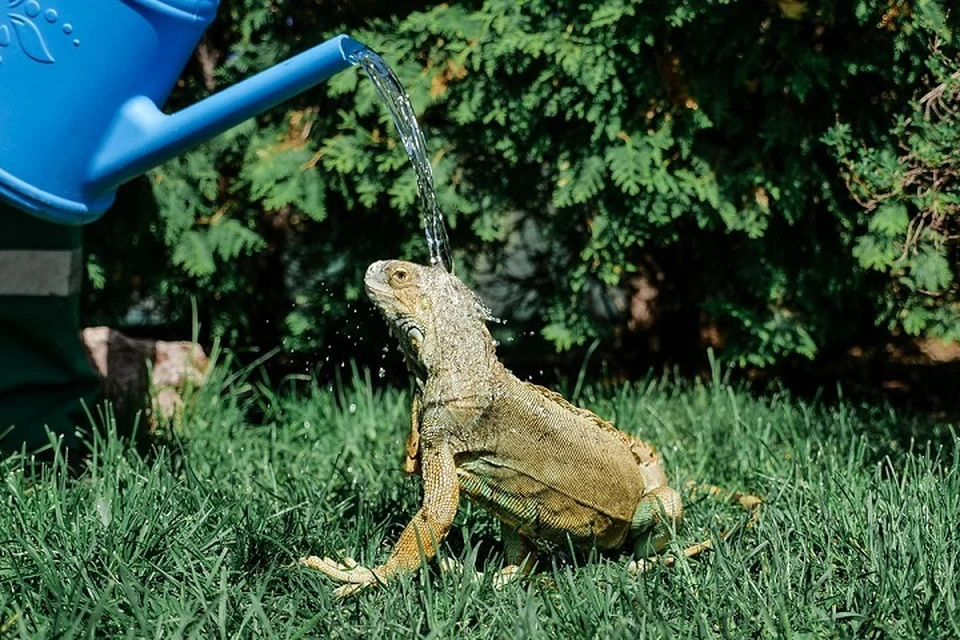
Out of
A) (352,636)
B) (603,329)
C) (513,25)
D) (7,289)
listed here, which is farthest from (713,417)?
(7,289)

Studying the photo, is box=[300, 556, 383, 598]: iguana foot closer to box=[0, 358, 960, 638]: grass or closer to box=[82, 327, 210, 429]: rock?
box=[0, 358, 960, 638]: grass

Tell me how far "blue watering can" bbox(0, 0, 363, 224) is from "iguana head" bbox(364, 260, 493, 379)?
16.2 inches

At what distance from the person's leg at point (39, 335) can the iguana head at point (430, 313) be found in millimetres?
1227

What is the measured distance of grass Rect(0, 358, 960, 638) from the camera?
2.02 m

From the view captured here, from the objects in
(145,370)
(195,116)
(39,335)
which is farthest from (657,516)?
(145,370)

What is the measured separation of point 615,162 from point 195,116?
1.54 meters

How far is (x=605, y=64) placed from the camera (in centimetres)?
347

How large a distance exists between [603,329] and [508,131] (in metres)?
0.73

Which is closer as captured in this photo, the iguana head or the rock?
the iguana head

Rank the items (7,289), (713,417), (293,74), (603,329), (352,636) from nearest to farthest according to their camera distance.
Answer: (352,636) < (293,74) < (7,289) < (713,417) < (603,329)

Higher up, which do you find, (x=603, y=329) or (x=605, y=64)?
(x=605, y=64)

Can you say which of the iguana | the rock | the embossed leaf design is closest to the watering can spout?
the embossed leaf design

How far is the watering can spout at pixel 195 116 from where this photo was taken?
2234 mm

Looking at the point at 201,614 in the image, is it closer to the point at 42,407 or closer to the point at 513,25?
the point at 42,407
